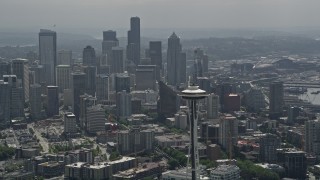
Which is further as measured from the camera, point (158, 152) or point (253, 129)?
point (253, 129)

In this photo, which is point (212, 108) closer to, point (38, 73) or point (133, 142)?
point (133, 142)

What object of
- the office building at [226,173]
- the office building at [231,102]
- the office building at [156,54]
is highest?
the office building at [156,54]

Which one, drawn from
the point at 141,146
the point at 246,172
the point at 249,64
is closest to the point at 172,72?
the point at 249,64

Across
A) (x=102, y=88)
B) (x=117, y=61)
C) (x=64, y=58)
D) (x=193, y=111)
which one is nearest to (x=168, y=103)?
(x=102, y=88)

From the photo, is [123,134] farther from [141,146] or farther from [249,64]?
[249,64]

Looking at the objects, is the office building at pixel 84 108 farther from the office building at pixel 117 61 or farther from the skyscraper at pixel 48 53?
the office building at pixel 117 61

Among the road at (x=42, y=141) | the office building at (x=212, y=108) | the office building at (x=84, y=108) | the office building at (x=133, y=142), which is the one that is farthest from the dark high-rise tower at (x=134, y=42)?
the office building at (x=133, y=142)

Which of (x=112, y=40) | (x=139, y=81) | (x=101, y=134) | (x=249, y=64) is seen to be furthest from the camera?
(x=112, y=40)
